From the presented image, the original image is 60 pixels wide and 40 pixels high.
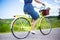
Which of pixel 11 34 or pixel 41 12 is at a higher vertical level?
pixel 41 12

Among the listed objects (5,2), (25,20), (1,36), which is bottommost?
(1,36)

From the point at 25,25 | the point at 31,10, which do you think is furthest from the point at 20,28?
the point at 31,10

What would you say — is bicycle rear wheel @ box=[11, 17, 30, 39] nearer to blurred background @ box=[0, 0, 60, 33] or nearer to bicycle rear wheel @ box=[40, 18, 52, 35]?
blurred background @ box=[0, 0, 60, 33]

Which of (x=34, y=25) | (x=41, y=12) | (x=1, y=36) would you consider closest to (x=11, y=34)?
(x=1, y=36)

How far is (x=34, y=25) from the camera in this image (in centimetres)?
270

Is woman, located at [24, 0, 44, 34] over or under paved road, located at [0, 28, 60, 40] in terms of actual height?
over

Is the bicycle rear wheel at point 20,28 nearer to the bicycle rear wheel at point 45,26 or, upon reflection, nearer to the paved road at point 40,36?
the paved road at point 40,36

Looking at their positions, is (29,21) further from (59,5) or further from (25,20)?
(59,5)

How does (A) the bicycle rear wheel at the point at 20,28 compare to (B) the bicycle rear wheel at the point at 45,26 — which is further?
(B) the bicycle rear wheel at the point at 45,26

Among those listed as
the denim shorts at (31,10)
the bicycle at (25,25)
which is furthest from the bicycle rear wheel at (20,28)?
the denim shorts at (31,10)

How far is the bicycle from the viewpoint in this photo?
8.64 ft

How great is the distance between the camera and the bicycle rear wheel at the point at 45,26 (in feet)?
8.99

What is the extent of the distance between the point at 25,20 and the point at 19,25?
104mm

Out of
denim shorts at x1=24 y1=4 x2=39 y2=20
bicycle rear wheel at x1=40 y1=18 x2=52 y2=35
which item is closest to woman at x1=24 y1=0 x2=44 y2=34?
denim shorts at x1=24 y1=4 x2=39 y2=20
